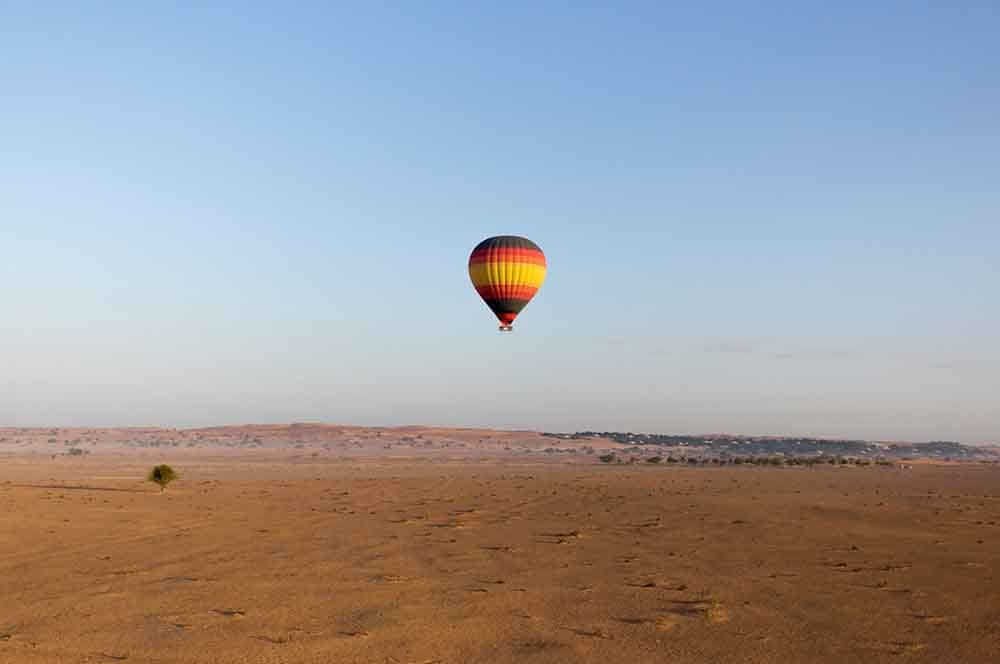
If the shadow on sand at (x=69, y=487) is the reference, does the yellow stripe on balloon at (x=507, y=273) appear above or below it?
above

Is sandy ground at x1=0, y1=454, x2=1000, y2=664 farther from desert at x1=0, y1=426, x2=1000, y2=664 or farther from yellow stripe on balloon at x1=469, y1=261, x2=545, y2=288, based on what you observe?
yellow stripe on balloon at x1=469, y1=261, x2=545, y2=288

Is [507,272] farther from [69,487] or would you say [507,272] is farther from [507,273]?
[69,487]

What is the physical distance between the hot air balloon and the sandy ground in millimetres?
8932

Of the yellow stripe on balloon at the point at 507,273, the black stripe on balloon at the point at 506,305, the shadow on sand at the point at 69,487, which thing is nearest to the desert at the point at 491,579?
the shadow on sand at the point at 69,487

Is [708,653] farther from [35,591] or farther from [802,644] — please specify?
[35,591]

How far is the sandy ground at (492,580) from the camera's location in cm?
1154

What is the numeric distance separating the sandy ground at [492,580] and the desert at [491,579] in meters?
0.06

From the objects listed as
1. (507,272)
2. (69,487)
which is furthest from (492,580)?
(69,487)

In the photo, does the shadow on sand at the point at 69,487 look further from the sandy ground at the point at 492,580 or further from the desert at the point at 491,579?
Result: the sandy ground at the point at 492,580

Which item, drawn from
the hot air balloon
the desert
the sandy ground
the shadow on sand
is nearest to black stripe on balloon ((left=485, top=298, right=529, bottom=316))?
the hot air balloon

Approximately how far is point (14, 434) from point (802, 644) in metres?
171

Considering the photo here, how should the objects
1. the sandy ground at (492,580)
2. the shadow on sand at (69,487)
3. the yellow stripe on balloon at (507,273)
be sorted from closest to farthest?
→ the sandy ground at (492,580) → the yellow stripe on balloon at (507,273) → the shadow on sand at (69,487)

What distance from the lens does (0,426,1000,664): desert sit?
1155 centimetres

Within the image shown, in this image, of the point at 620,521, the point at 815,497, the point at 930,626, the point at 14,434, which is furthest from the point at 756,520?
the point at 14,434
